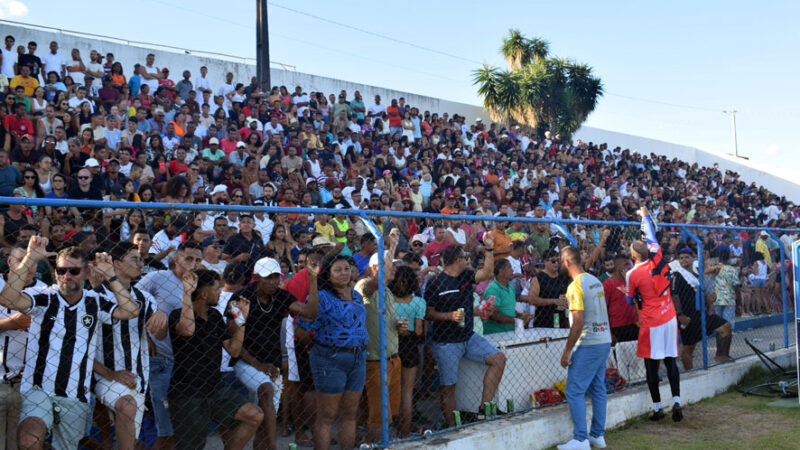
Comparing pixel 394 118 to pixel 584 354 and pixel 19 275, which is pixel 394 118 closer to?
pixel 584 354

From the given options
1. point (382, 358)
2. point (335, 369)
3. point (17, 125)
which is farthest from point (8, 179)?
point (382, 358)

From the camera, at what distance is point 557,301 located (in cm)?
761

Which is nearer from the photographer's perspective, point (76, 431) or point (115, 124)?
point (76, 431)

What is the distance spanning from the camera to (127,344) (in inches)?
179

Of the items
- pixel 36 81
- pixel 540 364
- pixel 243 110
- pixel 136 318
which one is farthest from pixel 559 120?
pixel 136 318

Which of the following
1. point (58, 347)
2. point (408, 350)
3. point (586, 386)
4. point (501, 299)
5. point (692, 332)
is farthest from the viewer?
point (692, 332)

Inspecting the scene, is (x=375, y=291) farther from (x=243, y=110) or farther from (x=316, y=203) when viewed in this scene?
(x=243, y=110)

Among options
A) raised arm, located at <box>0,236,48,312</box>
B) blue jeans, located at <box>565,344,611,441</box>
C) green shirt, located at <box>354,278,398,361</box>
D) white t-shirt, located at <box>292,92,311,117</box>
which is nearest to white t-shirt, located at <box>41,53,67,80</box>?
white t-shirt, located at <box>292,92,311,117</box>

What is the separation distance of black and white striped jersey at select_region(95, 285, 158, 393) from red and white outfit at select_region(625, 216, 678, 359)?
4.68 metres

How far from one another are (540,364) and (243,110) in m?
9.79

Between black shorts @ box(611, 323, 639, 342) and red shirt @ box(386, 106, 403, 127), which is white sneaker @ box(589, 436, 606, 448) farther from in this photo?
red shirt @ box(386, 106, 403, 127)

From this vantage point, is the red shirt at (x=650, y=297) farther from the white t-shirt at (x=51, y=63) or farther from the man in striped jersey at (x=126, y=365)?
the white t-shirt at (x=51, y=63)

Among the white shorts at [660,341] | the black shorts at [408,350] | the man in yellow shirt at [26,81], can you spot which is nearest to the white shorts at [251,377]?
the black shorts at [408,350]

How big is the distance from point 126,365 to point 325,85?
1807 cm
